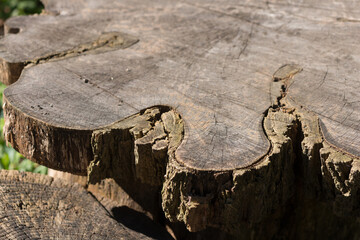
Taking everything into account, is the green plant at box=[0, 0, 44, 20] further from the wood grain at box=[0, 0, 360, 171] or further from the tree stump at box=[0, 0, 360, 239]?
the tree stump at box=[0, 0, 360, 239]

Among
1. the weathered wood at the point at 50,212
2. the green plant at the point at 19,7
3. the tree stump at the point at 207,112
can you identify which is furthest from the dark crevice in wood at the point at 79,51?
the green plant at the point at 19,7

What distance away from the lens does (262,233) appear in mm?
2484

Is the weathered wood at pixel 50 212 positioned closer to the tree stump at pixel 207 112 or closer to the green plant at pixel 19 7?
the tree stump at pixel 207 112

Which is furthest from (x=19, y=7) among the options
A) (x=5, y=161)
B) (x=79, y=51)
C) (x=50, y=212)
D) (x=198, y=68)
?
(x=50, y=212)

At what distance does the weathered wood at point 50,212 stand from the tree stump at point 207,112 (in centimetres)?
17

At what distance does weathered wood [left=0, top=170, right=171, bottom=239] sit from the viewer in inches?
77.8

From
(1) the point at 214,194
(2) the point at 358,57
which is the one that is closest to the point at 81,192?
(1) the point at 214,194

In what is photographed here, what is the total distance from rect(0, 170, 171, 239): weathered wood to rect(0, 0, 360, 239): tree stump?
17 centimetres

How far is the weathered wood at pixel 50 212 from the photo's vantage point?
1975mm

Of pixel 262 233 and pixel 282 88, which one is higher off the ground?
pixel 282 88

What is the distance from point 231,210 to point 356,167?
49cm

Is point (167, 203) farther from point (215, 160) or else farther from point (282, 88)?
point (282, 88)

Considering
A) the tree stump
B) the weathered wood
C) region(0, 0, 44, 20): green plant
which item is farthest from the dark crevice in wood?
region(0, 0, 44, 20): green plant

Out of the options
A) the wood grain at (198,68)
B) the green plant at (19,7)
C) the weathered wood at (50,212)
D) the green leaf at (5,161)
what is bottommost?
the green leaf at (5,161)
